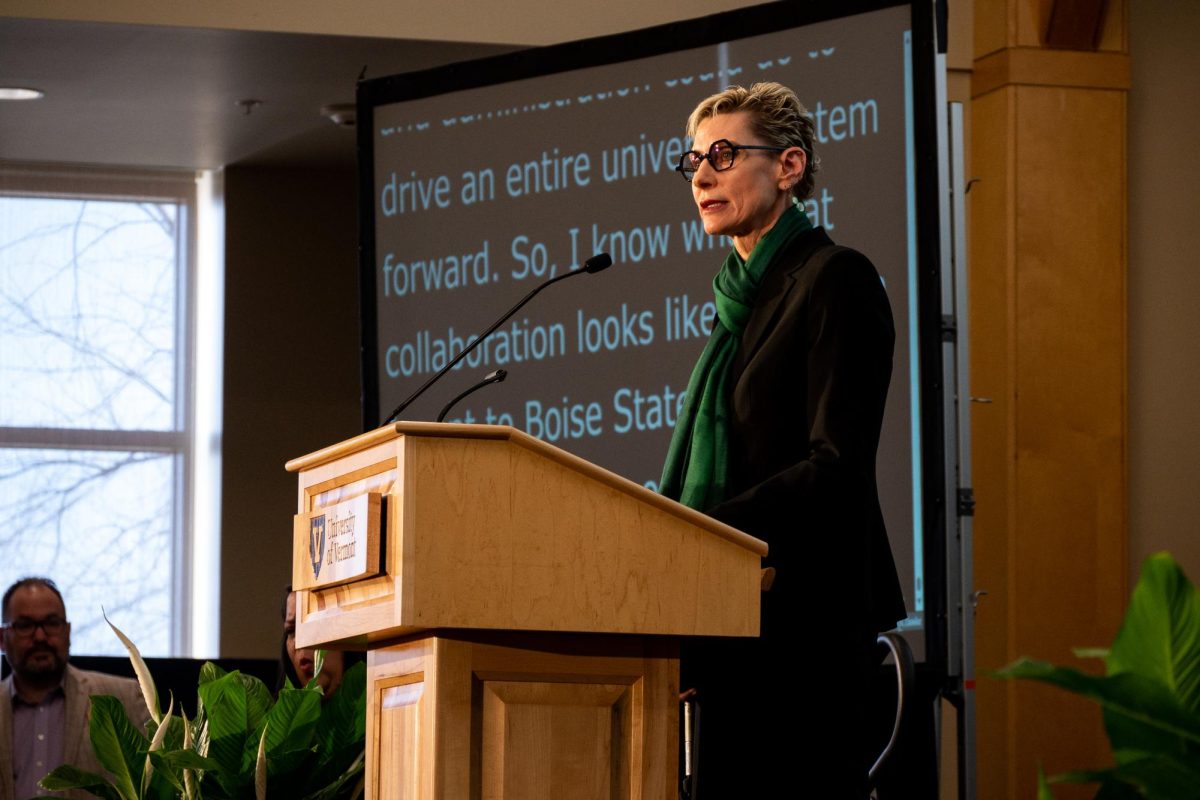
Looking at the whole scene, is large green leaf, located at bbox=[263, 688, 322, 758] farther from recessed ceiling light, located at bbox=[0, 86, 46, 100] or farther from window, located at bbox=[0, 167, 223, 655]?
window, located at bbox=[0, 167, 223, 655]

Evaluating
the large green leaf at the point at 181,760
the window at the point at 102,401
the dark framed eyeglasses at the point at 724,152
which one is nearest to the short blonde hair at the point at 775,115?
the dark framed eyeglasses at the point at 724,152

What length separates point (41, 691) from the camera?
5750mm

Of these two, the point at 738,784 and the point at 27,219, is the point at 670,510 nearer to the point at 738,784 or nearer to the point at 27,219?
the point at 738,784

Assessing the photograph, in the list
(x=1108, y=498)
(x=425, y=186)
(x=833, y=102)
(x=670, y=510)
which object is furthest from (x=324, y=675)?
(x=670, y=510)

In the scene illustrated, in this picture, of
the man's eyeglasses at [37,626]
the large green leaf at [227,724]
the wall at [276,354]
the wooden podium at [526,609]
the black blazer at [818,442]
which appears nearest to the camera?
the wooden podium at [526,609]

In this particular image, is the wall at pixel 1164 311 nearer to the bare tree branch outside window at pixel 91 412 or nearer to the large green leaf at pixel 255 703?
the bare tree branch outside window at pixel 91 412

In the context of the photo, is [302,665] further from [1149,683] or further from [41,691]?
[1149,683]

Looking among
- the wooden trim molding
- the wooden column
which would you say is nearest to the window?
the wooden column

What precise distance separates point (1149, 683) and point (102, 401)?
7.39 meters

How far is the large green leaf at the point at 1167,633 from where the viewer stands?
1.09 meters

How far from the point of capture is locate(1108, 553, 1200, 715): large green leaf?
1.09 metres

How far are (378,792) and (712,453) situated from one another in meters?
0.64

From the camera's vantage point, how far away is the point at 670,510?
200 centimetres

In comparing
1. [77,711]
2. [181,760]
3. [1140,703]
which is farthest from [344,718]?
[77,711]
